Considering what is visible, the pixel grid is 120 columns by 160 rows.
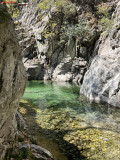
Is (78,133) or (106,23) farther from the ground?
(106,23)

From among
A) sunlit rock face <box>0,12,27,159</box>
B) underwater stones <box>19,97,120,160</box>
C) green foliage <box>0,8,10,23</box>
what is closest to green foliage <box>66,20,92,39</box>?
underwater stones <box>19,97,120,160</box>

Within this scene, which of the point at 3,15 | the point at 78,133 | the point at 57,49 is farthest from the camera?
the point at 57,49

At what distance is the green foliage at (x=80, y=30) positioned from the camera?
24.4 m

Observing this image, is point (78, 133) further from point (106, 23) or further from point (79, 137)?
point (106, 23)

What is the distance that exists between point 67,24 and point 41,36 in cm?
636

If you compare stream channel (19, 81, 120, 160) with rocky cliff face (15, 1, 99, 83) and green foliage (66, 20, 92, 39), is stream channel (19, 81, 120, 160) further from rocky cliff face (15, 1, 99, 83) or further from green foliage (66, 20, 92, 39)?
green foliage (66, 20, 92, 39)

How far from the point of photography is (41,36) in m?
29.4

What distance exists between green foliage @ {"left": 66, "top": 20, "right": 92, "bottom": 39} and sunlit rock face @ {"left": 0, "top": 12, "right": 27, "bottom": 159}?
23.4m

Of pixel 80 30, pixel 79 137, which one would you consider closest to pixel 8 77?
pixel 79 137

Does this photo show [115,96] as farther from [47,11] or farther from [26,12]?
[26,12]

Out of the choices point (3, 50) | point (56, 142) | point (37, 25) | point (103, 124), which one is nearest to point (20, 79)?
point (3, 50)

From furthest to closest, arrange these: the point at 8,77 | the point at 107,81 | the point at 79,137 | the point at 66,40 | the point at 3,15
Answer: the point at 66,40 < the point at 107,81 < the point at 79,137 < the point at 8,77 < the point at 3,15

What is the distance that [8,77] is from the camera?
2.75 m

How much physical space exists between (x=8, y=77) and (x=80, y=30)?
24534 mm
